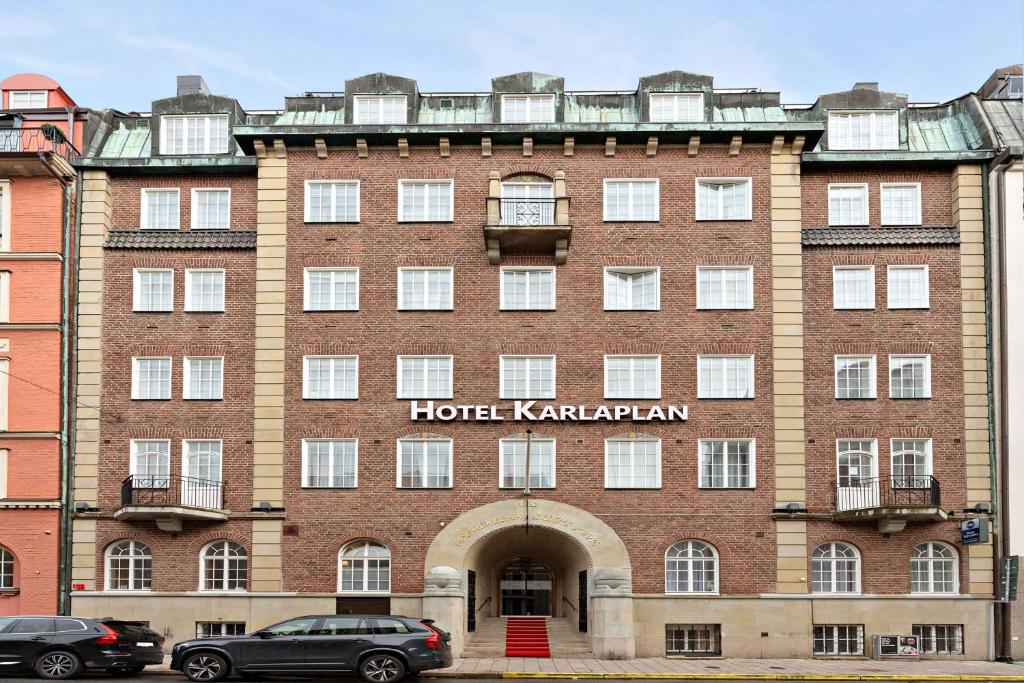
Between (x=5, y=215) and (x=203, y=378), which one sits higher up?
(x=5, y=215)

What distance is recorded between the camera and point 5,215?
126 feet

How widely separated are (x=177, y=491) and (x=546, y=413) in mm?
11759

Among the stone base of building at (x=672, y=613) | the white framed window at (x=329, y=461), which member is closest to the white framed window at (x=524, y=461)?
the stone base of building at (x=672, y=613)

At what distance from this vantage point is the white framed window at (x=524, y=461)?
123 feet

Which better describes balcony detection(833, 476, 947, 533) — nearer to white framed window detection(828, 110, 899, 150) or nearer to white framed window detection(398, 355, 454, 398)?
white framed window detection(828, 110, 899, 150)

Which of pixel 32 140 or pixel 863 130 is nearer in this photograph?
pixel 32 140

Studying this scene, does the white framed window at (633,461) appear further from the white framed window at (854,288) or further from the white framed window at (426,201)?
the white framed window at (426,201)

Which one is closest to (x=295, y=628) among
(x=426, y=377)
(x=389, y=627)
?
(x=389, y=627)

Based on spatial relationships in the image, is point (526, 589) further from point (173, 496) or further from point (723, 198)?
point (723, 198)

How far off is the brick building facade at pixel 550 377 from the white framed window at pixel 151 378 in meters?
0.10

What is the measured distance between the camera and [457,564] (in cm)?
3675

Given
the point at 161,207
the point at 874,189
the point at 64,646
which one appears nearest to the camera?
the point at 64,646

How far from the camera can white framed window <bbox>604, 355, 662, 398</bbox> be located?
3775 cm

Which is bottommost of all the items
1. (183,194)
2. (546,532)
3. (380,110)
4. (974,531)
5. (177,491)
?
(546,532)
